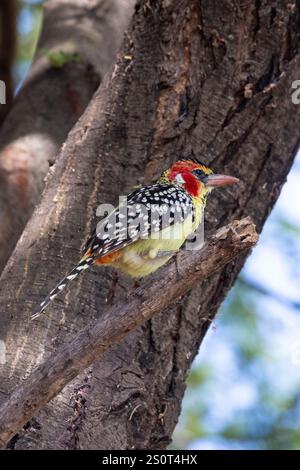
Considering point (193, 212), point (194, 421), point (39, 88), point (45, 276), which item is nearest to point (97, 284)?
point (45, 276)

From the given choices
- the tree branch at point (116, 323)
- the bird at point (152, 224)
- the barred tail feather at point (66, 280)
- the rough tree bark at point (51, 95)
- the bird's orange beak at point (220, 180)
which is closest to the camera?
the tree branch at point (116, 323)

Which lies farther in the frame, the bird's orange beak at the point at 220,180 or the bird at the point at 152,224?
the bird's orange beak at the point at 220,180

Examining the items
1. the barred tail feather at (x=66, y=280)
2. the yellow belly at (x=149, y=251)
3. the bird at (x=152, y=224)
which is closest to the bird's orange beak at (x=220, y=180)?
the bird at (x=152, y=224)

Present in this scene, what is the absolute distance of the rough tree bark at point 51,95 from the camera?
209 inches

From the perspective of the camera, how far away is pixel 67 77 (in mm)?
5734

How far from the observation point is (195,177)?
4348 millimetres

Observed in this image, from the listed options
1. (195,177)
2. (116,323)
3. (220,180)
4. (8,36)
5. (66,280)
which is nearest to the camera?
(116,323)

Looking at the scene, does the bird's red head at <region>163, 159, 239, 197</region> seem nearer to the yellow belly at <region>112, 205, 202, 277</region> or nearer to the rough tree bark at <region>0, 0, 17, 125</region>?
the yellow belly at <region>112, 205, 202, 277</region>

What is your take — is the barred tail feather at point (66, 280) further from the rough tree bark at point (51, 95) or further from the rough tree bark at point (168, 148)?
the rough tree bark at point (51, 95)

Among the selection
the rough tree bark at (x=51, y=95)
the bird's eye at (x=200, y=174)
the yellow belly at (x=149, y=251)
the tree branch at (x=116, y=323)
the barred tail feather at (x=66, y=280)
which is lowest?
the tree branch at (x=116, y=323)

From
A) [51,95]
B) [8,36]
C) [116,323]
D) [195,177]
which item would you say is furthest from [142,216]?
[8,36]

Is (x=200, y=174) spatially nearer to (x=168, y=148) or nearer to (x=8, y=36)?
(x=168, y=148)

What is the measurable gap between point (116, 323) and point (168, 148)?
1.53 m

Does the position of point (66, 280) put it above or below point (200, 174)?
below
